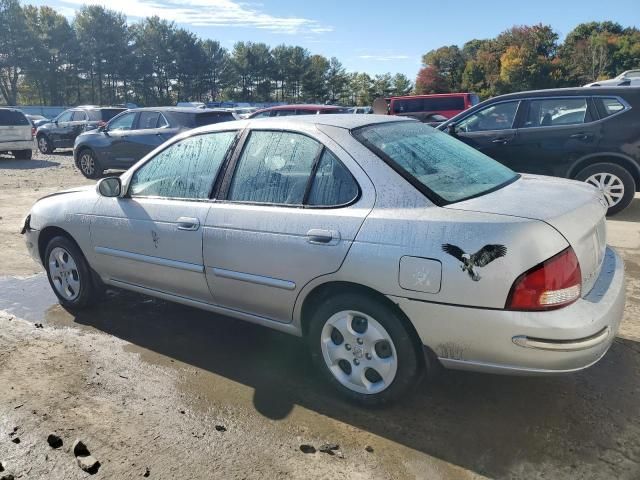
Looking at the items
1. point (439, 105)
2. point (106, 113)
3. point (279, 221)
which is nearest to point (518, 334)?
point (279, 221)

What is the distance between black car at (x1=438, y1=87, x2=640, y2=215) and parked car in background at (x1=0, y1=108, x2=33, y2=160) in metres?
14.8

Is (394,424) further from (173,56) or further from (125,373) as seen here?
(173,56)

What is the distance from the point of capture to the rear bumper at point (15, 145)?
16703 mm

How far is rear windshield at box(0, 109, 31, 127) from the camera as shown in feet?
53.9

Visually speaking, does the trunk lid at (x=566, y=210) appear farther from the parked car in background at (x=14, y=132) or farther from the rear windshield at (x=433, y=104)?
the rear windshield at (x=433, y=104)

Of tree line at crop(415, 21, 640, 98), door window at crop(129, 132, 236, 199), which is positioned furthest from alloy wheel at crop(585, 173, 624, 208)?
tree line at crop(415, 21, 640, 98)

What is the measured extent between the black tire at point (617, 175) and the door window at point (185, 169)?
226 inches

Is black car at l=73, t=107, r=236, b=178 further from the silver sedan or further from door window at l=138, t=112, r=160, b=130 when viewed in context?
the silver sedan

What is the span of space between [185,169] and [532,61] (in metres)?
62.3

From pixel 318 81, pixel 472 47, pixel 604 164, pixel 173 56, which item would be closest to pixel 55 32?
pixel 173 56

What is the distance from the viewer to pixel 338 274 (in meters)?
2.82

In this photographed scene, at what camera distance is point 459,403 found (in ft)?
9.94

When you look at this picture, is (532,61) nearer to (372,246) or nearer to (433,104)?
(433,104)

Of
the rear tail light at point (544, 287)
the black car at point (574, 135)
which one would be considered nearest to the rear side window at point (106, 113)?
the black car at point (574, 135)
